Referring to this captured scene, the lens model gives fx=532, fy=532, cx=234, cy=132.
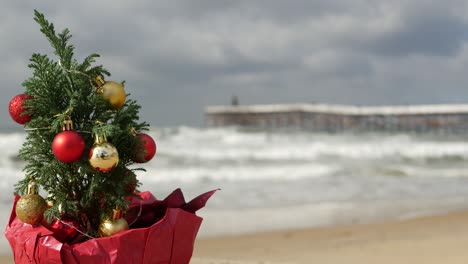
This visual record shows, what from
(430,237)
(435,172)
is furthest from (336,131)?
(430,237)

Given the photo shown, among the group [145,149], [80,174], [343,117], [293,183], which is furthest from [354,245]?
[343,117]

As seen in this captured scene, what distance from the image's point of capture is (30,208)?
1.65 m

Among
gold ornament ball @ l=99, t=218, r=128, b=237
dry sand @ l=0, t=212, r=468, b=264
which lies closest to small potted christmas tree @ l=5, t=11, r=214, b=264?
gold ornament ball @ l=99, t=218, r=128, b=237

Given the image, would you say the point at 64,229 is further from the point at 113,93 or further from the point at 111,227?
the point at 113,93

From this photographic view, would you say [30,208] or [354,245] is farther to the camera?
[354,245]

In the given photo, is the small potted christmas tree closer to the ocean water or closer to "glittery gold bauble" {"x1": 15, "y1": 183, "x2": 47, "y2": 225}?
"glittery gold bauble" {"x1": 15, "y1": 183, "x2": 47, "y2": 225}

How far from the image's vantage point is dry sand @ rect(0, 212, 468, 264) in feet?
11.6

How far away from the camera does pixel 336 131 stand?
95.0ft

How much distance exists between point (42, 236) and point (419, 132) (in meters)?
26.8

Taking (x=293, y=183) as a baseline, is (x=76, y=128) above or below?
above

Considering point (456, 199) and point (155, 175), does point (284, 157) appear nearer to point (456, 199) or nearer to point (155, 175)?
point (155, 175)

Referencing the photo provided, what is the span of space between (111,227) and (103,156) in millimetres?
241

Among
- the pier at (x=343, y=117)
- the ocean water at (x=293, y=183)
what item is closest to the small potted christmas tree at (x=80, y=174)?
the ocean water at (x=293, y=183)

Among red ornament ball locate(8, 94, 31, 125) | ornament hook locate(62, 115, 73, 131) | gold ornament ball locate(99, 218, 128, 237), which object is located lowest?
gold ornament ball locate(99, 218, 128, 237)
